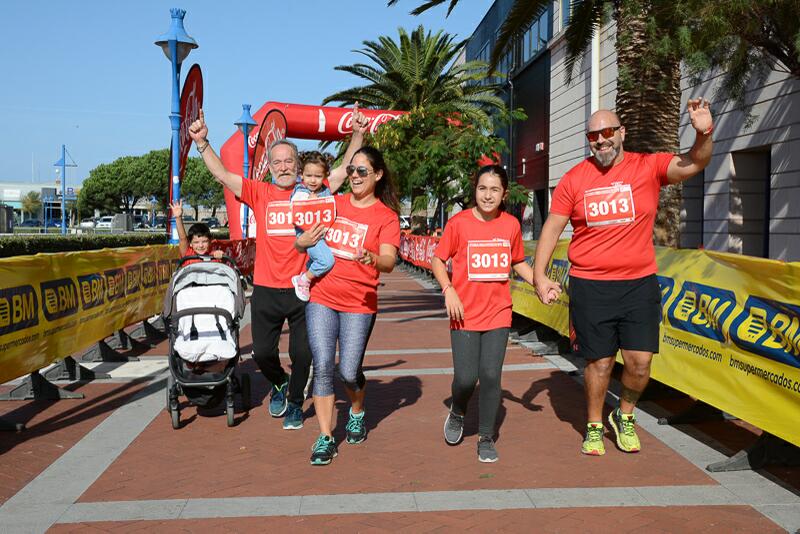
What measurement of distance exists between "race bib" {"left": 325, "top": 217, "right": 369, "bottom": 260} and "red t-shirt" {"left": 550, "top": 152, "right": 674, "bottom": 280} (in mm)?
1255

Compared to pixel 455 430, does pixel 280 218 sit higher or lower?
higher

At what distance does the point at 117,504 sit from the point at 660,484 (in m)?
3.07

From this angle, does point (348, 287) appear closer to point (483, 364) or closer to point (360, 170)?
point (360, 170)

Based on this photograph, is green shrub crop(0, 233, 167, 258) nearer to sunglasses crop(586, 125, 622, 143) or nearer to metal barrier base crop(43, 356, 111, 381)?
metal barrier base crop(43, 356, 111, 381)

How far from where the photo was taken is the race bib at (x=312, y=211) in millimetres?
5117

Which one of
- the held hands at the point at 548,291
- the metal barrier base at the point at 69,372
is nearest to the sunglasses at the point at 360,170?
the held hands at the point at 548,291

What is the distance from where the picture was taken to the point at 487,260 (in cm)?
507

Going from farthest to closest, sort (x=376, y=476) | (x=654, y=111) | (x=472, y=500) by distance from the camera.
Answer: (x=654, y=111)
(x=376, y=476)
(x=472, y=500)

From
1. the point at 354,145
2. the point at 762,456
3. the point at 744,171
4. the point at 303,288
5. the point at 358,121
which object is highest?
the point at 744,171

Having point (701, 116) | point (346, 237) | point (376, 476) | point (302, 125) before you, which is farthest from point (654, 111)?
point (302, 125)

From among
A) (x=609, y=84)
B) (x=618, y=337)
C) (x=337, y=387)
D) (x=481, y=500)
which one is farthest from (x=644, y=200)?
(x=609, y=84)

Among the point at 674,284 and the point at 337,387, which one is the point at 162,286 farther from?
the point at 674,284

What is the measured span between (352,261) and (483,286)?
33.6 inches

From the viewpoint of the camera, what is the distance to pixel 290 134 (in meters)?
29.7
